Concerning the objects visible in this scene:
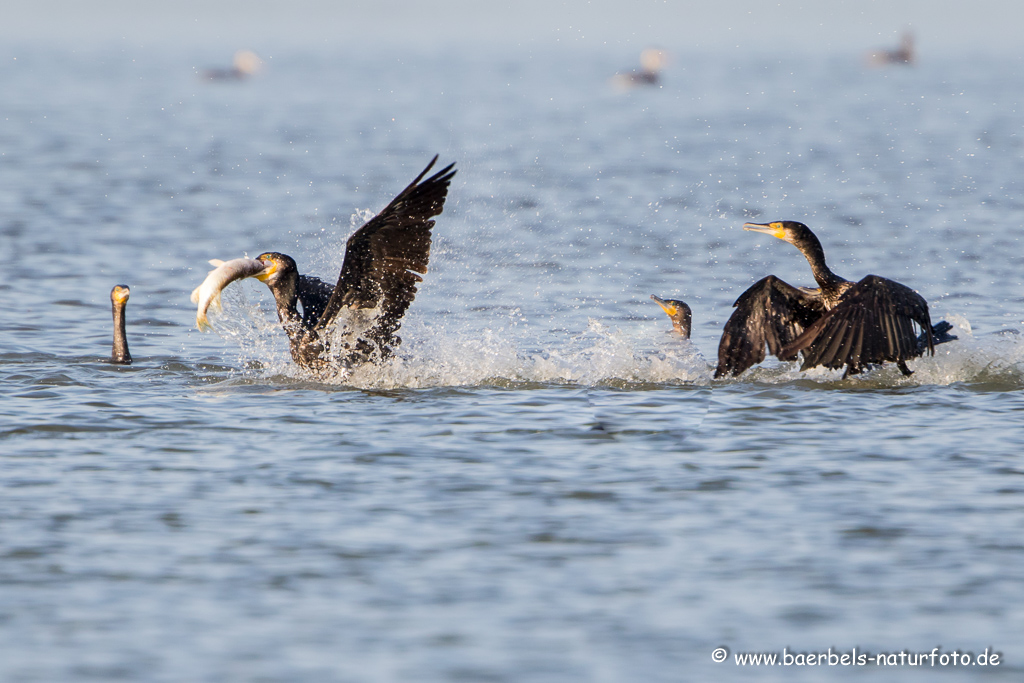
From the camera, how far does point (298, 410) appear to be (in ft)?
29.2

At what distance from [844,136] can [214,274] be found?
22.2 meters

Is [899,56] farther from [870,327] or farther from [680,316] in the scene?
[870,327]

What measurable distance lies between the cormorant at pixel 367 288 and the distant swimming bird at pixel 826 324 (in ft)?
6.87

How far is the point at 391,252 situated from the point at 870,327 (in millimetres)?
3080

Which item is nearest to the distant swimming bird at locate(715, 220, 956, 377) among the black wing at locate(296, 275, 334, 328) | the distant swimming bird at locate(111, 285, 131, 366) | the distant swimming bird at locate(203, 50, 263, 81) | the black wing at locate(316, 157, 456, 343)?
the black wing at locate(316, 157, 456, 343)

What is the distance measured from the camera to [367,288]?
9.21 meters

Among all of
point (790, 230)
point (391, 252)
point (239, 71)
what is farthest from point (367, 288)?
point (239, 71)

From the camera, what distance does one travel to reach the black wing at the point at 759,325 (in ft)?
30.7

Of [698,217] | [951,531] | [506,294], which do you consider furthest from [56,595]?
[698,217]

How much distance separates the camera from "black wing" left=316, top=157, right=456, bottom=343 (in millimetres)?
9000

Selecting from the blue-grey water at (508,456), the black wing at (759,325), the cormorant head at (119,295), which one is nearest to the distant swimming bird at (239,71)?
the blue-grey water at (508,456)

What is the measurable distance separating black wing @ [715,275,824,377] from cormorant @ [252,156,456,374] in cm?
206

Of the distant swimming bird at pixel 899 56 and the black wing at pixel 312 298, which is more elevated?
the distant swimming bird at pixel 899 56

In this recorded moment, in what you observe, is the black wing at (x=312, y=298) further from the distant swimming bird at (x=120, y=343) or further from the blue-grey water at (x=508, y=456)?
the distant swimming bird at (x=120, y=343)
